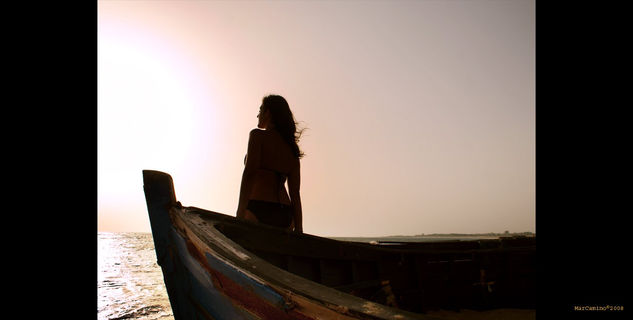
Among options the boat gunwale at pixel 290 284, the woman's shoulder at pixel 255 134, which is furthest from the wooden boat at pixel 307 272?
the woman's shoulder at pixel 255 134

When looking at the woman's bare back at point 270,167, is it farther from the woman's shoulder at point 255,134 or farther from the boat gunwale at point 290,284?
the boat gunwale at point 290,284

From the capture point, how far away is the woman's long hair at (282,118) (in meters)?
3.34

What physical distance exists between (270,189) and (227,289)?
1716mm

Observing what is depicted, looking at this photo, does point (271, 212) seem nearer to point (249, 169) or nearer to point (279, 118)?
point (249, 169)

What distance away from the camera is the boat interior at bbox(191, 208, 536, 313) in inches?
128

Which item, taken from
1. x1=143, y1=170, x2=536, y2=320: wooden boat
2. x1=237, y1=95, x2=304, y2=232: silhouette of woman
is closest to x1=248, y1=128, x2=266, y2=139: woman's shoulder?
x1=237, y1=95, x2=304, y2=232: silhouette of woman

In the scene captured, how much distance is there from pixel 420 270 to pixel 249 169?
10.3 ft

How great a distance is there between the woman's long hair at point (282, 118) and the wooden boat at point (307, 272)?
40.4 inches

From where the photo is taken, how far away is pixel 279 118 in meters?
3.33
